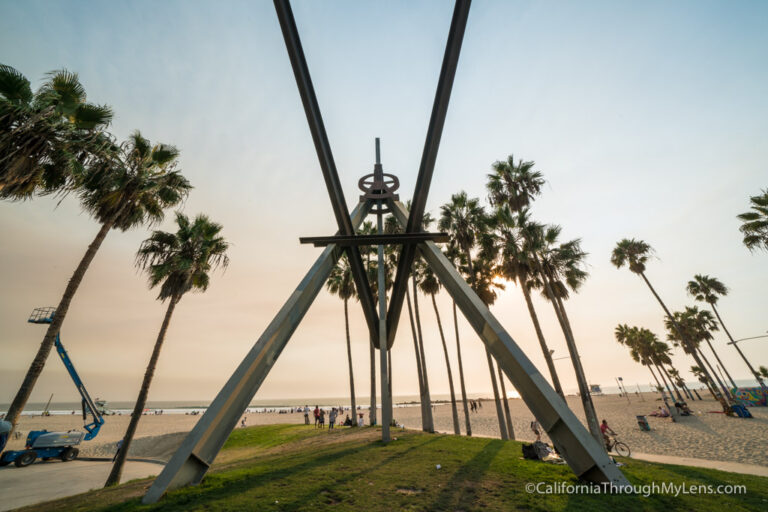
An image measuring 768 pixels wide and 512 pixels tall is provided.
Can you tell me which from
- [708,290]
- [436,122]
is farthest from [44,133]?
[708,290]

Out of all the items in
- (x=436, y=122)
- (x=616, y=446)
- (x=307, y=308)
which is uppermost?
(x=436, y=122)

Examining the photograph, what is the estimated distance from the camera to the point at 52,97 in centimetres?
914

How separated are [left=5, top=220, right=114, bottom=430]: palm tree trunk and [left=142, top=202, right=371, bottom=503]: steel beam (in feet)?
20.3

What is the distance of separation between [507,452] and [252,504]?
909 centimetres

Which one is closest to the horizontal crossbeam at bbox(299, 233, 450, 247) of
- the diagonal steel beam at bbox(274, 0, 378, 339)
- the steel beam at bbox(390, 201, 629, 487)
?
the diagonal steel beam at bbox(274, 0, 378, 339)

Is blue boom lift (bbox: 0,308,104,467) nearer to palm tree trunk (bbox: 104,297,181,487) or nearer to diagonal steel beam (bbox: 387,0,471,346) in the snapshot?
palm tree trunk (bbox: 104,297,181,487)

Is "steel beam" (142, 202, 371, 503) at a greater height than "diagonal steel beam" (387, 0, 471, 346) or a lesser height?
lesser

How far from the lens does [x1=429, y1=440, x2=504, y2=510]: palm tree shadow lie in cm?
605

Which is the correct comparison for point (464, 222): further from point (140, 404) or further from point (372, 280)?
point (140, 404)

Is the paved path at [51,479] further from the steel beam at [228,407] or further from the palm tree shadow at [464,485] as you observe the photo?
the palm tree shadow at [464,485]

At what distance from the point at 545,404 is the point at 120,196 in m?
16.2

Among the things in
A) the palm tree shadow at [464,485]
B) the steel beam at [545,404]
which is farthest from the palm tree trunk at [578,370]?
the steel beam at [545,404]

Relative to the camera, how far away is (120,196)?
480 inches

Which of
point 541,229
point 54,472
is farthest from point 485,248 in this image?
point 54,472
